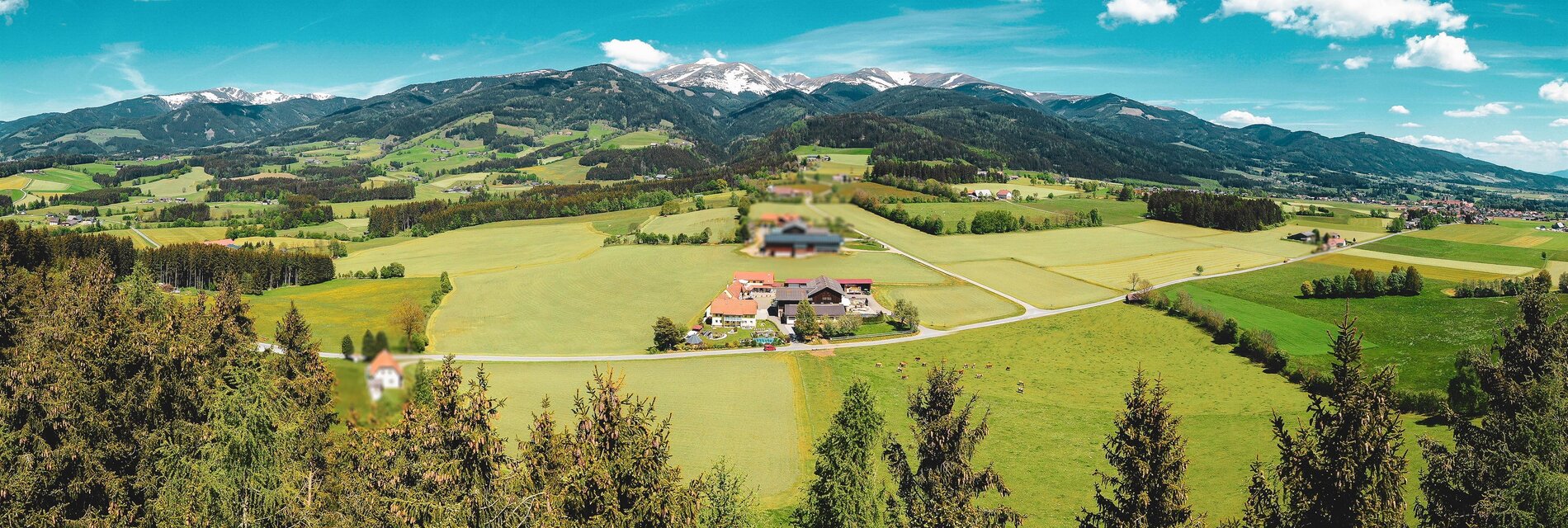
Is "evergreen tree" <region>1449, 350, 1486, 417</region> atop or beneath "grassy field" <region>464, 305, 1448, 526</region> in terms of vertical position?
atop

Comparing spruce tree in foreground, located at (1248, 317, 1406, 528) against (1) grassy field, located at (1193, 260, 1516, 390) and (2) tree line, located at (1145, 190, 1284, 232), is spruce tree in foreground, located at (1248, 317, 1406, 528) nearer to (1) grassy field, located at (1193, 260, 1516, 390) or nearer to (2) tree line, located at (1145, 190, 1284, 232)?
(1) grassy field, located at (1193, 260, 1516, 390)

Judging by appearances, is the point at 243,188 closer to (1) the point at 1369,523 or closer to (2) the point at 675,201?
(2) the point at 675,201

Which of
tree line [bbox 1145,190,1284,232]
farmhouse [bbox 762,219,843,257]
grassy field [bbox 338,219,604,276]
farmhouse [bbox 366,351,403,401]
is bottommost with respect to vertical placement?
grassy field [bbox 338,219,604,276]

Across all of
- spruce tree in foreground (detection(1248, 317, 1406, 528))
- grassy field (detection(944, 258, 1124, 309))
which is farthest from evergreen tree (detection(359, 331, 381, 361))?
grassy field (detection(944, 258, 1124, 309))

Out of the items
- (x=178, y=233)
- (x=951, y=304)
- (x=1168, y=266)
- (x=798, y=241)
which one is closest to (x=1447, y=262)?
(x=1168, y=266)

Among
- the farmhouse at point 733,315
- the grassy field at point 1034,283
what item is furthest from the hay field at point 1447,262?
the farmhouse at point 733,315

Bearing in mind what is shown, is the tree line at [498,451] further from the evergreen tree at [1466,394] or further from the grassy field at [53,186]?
the grassy field at [53,186]

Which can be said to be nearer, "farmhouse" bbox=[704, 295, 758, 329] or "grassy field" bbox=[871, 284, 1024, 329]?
"farmhouse" bbox=[704, 295, 758, 329]
